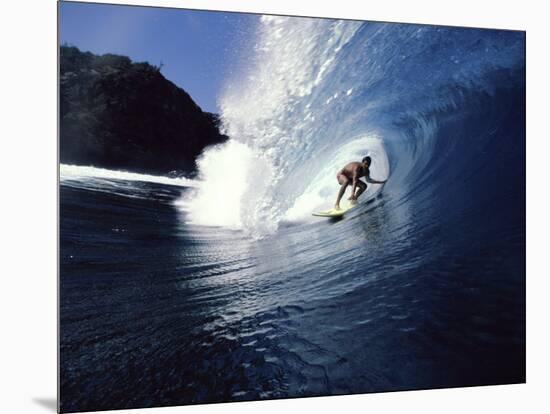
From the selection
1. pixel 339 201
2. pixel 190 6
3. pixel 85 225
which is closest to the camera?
pixel 85 225

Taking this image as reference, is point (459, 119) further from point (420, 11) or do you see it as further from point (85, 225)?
point (85, 225)

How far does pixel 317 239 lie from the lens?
4.29 m

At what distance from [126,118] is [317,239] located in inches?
51.5

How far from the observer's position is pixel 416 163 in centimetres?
453

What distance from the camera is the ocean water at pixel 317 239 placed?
12.6 feet

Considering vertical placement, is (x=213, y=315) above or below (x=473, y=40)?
below

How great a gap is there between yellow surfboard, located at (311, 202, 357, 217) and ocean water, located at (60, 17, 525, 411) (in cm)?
4

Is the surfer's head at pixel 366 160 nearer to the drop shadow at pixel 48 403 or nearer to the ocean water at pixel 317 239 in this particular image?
the ocean water at pixel 317 239

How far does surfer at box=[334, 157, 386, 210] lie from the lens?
4352 millimetres

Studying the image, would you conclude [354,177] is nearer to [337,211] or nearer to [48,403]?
→ [337,211]

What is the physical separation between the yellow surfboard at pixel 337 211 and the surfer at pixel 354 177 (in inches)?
0.9

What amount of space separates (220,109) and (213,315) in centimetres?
116

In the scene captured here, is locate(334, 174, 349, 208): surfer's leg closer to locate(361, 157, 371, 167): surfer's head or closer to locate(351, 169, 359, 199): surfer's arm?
locate(351, 169, 359, 199): surfer's arm
